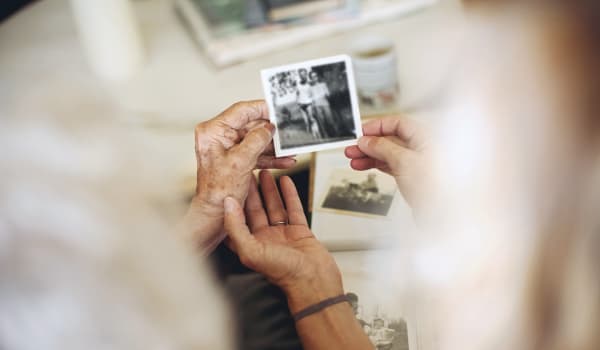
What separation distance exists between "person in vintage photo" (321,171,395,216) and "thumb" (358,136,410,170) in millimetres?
24

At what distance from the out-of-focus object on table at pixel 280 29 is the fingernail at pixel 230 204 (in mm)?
506

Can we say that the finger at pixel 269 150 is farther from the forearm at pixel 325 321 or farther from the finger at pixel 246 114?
the forearm at pixel 325 321

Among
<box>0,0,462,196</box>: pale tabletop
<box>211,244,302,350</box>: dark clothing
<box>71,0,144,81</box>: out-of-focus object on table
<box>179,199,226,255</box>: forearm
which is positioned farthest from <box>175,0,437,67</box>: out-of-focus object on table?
<box>211,244,302,350</box>: dark clothing

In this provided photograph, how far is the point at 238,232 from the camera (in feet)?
2.31

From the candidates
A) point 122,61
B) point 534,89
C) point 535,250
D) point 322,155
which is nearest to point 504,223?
point 535,250

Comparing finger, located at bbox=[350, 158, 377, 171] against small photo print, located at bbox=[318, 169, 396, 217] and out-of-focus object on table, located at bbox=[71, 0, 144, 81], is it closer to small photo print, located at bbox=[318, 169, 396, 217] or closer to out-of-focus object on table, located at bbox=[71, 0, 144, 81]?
small photo print, located at bbox=[318, 169, 396, 217]

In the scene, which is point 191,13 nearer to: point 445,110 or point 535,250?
point 445,110

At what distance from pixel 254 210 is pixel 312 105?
0.50ft

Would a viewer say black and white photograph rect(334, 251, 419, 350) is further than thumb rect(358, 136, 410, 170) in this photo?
No

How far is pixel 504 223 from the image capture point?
26.0 inches

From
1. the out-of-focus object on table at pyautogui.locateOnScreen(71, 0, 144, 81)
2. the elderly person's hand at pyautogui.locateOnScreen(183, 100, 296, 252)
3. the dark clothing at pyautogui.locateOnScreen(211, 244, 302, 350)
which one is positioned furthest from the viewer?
the out-of-focus object on table at pyautogui.locateOnScreen(71, 0, 144, 81)

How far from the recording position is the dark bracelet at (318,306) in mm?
628

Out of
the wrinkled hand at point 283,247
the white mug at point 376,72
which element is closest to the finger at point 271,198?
the wrinkled hand at point 283,247

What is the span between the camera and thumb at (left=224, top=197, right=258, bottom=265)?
2.24 ft
